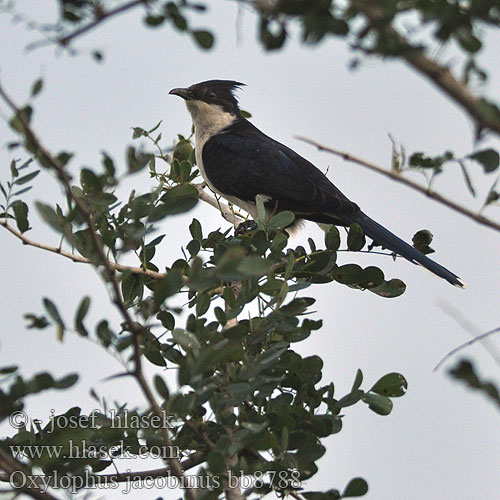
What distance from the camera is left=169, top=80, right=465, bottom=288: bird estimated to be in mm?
4891

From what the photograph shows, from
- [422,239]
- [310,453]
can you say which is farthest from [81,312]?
[422,239]

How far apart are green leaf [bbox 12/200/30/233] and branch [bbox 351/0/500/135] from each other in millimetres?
1968

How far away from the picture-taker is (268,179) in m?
5.25

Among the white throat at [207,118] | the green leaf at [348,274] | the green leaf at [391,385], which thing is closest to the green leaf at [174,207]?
the green leaf at [391,385]

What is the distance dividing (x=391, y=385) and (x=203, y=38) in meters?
1.55

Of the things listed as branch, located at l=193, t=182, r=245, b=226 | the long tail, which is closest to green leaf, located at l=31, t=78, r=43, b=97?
branch, located at l=193, t=182, r=245, b=226

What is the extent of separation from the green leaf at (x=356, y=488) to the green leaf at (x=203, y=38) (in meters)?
1.43

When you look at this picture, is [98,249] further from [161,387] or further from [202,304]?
[202,304]

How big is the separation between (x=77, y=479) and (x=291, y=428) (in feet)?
2.34

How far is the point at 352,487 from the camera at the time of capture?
2580 millimetres

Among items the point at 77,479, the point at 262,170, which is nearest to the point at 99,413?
the point at 77,479

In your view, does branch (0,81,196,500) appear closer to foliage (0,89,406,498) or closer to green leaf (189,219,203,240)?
foliage (0,89,406,498)

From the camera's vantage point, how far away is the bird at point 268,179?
4891 mm

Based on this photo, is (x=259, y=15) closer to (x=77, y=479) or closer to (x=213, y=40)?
(x=213, y=40)
